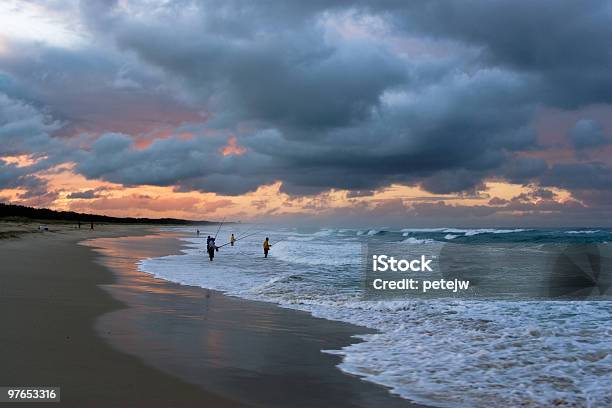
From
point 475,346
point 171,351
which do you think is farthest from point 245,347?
point 475,346

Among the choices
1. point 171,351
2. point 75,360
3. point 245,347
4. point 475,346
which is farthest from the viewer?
point 475,346

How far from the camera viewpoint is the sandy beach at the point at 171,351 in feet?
19.6

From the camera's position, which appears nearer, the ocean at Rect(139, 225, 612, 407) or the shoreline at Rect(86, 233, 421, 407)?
the shoreline at Rect(86, 233, 421, 407)

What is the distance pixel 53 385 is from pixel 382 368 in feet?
14.3

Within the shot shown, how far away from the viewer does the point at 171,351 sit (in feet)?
25.8

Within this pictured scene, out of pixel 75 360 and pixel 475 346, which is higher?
pixel 75 360

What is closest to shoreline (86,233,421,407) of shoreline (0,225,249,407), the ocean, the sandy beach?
the sandy beach

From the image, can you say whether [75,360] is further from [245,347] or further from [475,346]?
[475,346]

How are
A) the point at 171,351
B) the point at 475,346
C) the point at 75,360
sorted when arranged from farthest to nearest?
1. the point at 475,346
2. the point at 171,351
3. the point at 75,360

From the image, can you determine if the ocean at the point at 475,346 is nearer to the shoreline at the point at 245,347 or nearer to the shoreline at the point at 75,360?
the shoreline at the point at 245,347

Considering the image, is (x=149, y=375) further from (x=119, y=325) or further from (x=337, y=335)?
(x=337, y=335)

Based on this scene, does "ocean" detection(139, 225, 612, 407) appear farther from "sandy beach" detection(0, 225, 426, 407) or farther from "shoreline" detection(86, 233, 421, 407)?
"sandy beach" detection(0, 225, 426, 407)

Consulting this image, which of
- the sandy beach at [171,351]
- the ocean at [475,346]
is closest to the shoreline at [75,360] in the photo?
the sandy beach at [171,351]

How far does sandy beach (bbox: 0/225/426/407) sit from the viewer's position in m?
5.99
